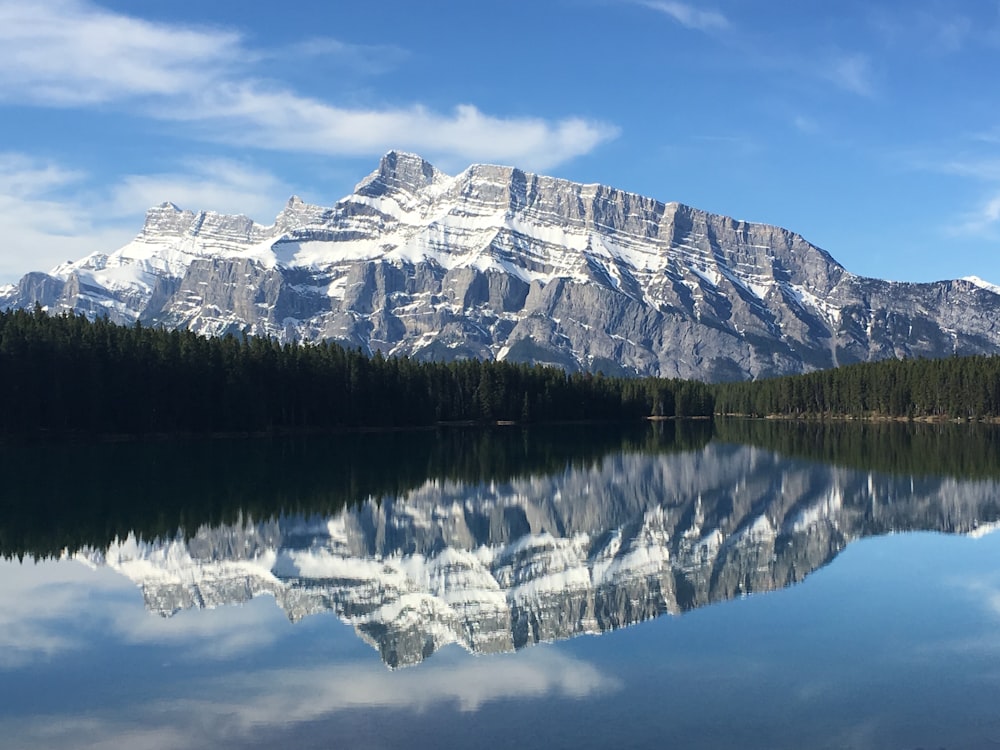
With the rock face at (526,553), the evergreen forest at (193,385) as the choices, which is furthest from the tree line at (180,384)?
the rock face at (526,553)

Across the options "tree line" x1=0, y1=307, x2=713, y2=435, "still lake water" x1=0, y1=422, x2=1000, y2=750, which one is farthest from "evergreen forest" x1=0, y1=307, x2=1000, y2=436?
"still lake water" x1=0, y1=422, x2=1000, y2=750

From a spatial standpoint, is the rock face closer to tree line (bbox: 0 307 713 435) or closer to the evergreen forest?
tree line (bbox: 0 307 713 435)

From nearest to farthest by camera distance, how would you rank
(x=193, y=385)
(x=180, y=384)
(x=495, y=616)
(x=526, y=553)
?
1. (x=495, y=616)
2. (x=526, y=553)
3. (x=180, y=384)
4. (x=193, y=385)

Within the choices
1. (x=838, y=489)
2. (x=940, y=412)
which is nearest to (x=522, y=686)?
(x=838, y=489)

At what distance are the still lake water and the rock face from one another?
0.20 metres

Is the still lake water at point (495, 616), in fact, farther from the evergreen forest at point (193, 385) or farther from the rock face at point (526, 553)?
the evergreen forest at point (193, 385)

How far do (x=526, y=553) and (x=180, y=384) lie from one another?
92.6 m

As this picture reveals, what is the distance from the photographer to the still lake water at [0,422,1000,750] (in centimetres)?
2083

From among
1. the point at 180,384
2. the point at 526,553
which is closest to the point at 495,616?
the point at 526,553

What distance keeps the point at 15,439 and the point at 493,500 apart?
6987cm

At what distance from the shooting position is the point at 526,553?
142 ft

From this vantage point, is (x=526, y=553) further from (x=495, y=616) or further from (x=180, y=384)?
(x=180, y=384)

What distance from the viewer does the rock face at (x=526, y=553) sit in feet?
103

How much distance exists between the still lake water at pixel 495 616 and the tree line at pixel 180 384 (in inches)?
1976
